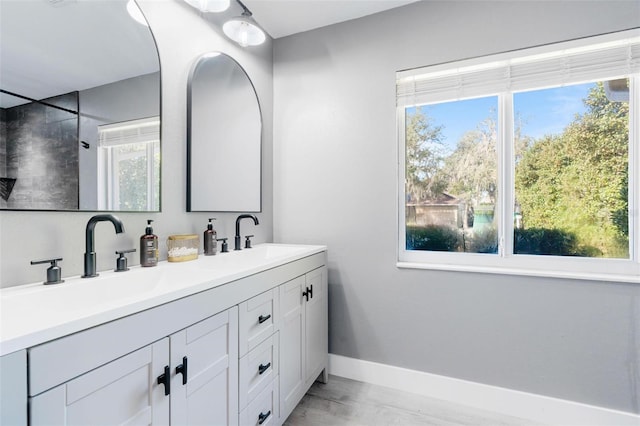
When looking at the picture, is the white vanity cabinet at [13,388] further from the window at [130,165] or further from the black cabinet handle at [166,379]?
the window at [130,165]

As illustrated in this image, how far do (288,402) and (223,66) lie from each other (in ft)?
6.42

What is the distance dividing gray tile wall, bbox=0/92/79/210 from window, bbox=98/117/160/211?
0.11 m

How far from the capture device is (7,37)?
39.0 inches

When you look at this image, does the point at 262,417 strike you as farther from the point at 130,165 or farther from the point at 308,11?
the point at 308,11

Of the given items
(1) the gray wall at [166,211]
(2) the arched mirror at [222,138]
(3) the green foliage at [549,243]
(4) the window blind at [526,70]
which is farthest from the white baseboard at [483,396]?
(4) the window blind at [526,70]

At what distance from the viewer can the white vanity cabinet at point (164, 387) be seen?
69 cm

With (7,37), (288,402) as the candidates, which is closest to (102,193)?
(7,37)

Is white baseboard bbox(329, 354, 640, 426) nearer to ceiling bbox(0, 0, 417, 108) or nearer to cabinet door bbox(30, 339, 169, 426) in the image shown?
cabinet door bbox(30, 339, 169, 426)

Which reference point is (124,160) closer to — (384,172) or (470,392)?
(384,172)

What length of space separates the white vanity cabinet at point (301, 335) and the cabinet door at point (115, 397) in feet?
2.34

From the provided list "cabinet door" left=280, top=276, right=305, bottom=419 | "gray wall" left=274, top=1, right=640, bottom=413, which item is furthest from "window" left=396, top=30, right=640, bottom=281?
"cabinet door" left=280, top=276, right=305, bottom=419

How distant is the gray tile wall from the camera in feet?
3.26

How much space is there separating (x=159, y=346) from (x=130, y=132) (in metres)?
0.96

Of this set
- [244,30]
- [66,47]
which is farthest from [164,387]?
[244,30]
